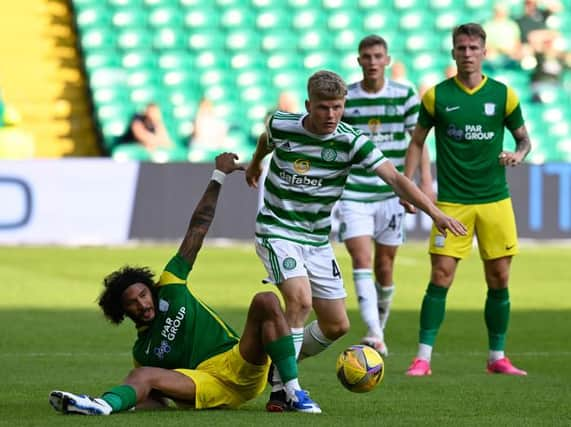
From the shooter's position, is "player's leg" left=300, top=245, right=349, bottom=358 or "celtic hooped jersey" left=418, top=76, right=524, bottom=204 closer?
"player's leg" left=300, top=245, right=349, bottom=358

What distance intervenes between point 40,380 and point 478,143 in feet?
9.95

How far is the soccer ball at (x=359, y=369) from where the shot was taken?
22.9 feet

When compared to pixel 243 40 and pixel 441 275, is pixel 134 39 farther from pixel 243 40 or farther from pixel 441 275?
pixel 441 275

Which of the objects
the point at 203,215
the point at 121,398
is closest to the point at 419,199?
the point at 203,215

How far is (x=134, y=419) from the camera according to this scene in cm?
648

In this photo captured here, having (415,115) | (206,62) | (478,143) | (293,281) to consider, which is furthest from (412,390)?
(206,62)

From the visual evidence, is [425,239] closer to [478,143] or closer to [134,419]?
[478,143]

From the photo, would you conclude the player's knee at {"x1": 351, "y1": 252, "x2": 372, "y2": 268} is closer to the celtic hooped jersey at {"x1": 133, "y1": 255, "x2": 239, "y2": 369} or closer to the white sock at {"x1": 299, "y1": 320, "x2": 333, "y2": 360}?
the white sock at {"x1": 299, "y1": 320, "x2": 333, "y2": 360}

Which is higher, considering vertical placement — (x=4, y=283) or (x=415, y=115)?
(x=415, y=115)

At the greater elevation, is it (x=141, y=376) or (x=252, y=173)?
(x=252, y=173)

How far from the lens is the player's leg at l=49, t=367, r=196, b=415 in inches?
253

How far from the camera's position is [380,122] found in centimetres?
1029

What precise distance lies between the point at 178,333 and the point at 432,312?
255 cm

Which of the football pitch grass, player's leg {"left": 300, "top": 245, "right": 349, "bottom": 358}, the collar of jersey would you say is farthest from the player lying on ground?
the collar of jersey
